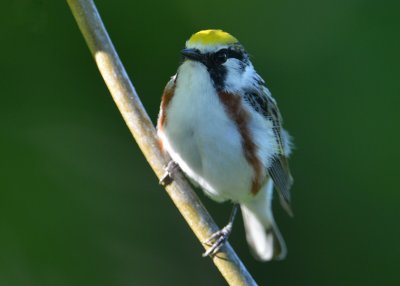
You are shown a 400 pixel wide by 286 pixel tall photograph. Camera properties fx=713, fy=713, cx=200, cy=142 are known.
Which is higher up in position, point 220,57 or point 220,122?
point 220,57

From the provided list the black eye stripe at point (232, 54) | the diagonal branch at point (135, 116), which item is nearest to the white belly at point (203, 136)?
the black eye stripe at point (232, 54)

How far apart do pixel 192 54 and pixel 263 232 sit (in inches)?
50.2

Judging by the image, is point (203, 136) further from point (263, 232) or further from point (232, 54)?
point (263, 232)

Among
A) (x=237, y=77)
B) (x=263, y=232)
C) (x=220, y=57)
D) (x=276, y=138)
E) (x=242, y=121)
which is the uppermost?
(x=220, y=57)

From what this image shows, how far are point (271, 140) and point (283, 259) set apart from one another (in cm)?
82

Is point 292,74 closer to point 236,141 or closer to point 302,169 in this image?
point 302,169

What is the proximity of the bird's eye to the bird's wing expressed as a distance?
0.19m

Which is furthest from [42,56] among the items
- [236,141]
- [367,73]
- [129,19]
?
[367,73]

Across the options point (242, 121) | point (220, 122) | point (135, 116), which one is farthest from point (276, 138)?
point (135, 116)

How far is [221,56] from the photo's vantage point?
266 cm

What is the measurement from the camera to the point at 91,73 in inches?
131

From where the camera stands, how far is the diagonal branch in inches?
81.3

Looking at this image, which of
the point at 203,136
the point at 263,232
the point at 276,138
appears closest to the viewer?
the point at 203,136

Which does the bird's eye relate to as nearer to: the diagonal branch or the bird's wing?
the bird's wing
